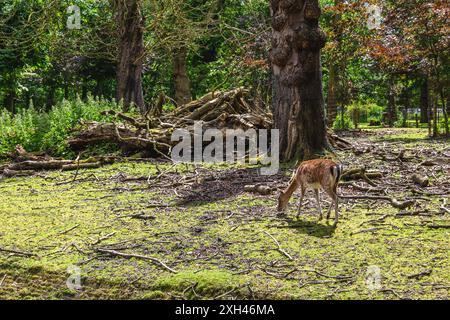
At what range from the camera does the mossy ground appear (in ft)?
16.8

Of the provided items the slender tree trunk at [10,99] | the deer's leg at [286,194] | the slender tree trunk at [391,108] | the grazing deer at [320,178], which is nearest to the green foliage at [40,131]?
the deer's leg at [286,194]

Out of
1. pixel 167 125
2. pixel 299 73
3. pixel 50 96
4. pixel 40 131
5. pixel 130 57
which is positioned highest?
pixel 130 57

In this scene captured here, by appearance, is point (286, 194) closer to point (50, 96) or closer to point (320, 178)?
point (320, 178)

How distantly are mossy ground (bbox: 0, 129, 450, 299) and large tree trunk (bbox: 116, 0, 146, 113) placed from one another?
9.54 metres

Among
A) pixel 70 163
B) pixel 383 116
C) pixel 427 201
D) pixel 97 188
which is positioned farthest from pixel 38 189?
pixel 383 116

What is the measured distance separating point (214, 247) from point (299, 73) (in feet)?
18.1

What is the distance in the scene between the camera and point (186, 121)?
14031mm

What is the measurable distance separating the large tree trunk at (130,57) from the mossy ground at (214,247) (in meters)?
9.54

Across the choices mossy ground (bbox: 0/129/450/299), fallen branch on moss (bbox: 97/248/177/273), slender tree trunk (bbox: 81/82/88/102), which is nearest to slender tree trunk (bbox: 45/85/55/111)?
slender tree trunk (bbox: 81/82/88/102)

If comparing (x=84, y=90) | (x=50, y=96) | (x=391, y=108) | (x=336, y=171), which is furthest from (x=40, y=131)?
(x=50, y=96)

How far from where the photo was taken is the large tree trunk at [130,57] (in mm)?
18422

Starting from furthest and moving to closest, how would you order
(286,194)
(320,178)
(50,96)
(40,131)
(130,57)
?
(50,96) → (130,57) → (40,131) → (286,194) → (320,178)

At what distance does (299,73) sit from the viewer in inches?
434

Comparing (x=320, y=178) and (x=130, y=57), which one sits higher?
(x=130, y=57)
